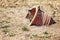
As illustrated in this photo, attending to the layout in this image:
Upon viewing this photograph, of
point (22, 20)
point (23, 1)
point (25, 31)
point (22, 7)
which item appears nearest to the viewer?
point (25, 31)

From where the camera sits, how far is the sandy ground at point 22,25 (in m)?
4.21

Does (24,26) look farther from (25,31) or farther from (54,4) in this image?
(54,4)

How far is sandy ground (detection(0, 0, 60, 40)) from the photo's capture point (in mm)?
4215

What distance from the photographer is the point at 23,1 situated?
6.67 m

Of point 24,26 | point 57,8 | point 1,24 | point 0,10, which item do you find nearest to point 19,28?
point 24,26

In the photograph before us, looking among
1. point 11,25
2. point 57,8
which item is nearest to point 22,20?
point 11,25

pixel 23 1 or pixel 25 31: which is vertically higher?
pixel 23 1

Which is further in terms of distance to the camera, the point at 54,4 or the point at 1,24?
the point at 54,4

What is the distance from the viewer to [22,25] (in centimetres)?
475

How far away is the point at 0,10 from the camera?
5.76 metres

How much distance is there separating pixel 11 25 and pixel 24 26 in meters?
0.32

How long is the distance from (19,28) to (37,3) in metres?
1.94

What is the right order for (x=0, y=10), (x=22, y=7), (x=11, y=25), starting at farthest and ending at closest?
1. (x=22, y=7)
2. (x=0, y=10)
3. (x=11, y=25)

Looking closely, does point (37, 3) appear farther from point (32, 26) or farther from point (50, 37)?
point (50, 37)
